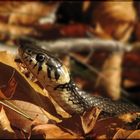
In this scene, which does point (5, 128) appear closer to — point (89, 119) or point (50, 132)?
point (50, 132)

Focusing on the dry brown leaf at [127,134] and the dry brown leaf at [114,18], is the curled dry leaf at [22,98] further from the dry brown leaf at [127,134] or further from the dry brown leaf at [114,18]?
the dry brown leaf at [114,18]

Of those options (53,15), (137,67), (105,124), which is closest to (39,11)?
(53,15)

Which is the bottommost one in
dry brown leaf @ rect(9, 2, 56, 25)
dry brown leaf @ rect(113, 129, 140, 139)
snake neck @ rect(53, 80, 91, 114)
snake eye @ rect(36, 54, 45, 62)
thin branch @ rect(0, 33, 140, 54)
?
thin branch @ rect(0, 33, 140, 54)

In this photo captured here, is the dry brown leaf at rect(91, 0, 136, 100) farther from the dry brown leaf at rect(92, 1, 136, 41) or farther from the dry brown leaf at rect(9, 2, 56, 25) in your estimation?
the dry brown leaf at rect(9, 2, 56, 25)

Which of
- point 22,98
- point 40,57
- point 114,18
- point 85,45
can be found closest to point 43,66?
point 40,57

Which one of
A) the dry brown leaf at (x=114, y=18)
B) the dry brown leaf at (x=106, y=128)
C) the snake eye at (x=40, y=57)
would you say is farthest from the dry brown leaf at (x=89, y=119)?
the dry brown leaf at (x=114, y=18)

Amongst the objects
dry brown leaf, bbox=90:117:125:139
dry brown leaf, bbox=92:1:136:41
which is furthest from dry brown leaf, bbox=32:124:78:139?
dry brown leaf, bbox=92:1:136:41

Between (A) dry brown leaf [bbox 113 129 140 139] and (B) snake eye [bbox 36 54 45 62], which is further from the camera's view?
(B) snake eye [bbox 36 54 45 62]
